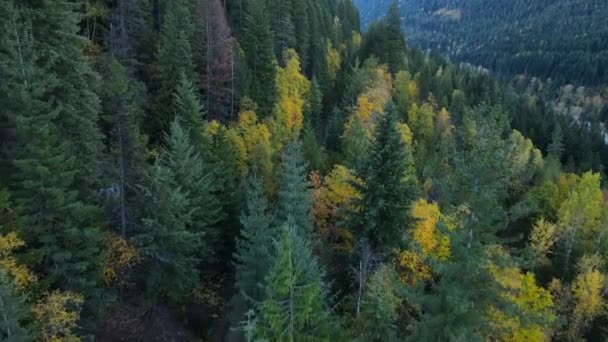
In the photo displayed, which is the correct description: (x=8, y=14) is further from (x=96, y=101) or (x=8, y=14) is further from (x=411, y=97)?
(x=411, y=97)

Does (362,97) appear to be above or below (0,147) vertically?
above

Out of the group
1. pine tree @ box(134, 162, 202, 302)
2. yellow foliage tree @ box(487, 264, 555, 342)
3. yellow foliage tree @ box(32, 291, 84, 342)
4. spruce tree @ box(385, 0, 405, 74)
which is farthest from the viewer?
spruce tree @ box(385, 0, 405, 74)

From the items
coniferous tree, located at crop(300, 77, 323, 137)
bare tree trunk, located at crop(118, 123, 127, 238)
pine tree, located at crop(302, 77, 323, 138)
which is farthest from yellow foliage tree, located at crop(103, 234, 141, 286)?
coniferous tree, located at crop(300, 77, 323, 137)

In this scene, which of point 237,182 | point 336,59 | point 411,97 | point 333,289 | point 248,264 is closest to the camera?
point 248,264

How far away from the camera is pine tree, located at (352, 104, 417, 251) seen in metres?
25.7

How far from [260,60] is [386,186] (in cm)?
2917

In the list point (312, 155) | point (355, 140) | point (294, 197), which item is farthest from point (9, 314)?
point (355, 140)

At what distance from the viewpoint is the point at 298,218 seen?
28219 millimetres

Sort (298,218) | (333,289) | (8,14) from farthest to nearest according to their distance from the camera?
(333,289) < (298,218) < (8,14)

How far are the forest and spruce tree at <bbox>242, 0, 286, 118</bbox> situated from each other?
229 mm

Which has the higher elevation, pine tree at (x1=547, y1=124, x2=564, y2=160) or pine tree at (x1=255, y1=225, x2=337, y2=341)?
pine tree at (x1=547, y1=124, x2=564, y2=160)

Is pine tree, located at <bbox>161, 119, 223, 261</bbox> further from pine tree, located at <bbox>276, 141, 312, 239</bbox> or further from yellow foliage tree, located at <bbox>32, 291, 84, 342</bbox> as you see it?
yellow foliage tree, located at <bbox>32, 291, 84, 342</bbox>

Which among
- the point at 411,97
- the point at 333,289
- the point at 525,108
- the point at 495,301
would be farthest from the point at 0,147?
the point at 525,108

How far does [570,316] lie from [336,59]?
49074 mm
